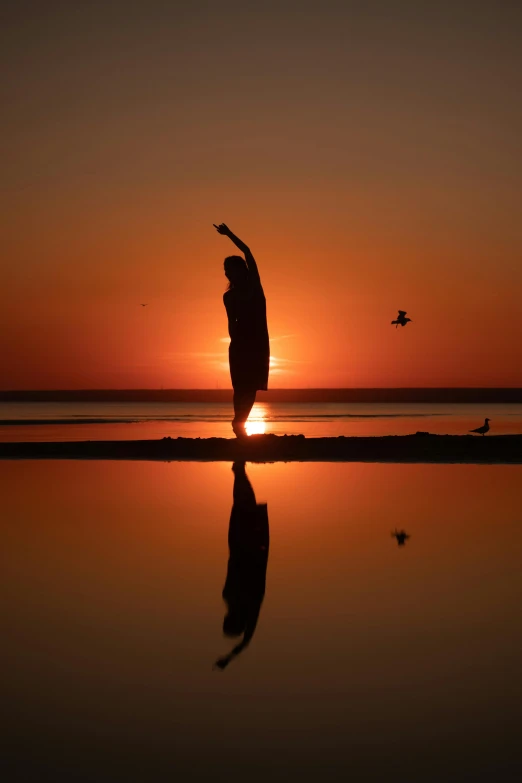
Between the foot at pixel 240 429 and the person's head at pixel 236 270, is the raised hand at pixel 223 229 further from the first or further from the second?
the foot at pixel 240 429

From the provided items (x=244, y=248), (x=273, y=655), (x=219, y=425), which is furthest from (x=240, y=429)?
(x=219, y=425)

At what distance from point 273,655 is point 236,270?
13987 mm

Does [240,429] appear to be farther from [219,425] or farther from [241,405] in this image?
[219,425]

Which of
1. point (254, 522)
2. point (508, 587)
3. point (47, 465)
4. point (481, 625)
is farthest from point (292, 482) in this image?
point (481, 625)

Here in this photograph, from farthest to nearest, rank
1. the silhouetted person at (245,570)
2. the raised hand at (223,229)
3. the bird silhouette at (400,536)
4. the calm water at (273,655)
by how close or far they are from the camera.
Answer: the raised hand at (223,229) < the bird silhouette at (400,536) < the silhouetted person at (245,570) < the calm water at (273,655)

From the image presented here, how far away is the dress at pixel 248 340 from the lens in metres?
18.0

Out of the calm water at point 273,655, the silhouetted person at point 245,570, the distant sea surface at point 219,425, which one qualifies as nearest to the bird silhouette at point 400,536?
the calm water at point 273,655

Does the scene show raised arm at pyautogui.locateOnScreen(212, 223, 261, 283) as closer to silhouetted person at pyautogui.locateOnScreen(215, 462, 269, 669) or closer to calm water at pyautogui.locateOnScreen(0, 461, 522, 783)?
silhouetted person at pyautogui.locateOnScreen(215, 462, 269, 669)

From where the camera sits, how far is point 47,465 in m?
16.9

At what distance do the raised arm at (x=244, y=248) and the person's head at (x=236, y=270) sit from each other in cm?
19

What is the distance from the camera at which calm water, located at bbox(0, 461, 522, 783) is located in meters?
3.18

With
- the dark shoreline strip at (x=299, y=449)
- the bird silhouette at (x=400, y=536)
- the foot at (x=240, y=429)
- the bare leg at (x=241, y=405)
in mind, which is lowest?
the bird silhouette at (x=400, y=536)

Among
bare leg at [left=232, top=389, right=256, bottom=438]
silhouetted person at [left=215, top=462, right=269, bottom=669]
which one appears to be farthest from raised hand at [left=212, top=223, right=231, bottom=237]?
silhouetted person at [left=215, top=462, right=269, bottom=669]

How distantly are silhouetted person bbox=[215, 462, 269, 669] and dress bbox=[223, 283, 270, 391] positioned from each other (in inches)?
298
